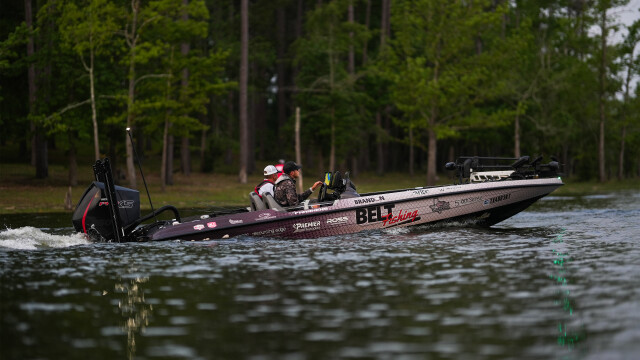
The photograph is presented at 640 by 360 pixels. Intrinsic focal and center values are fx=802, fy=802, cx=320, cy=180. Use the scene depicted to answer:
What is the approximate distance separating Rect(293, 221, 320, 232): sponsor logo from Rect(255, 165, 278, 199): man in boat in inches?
36.3

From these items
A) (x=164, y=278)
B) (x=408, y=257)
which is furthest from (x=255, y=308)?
(x=408, y=257)

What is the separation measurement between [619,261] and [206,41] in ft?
172

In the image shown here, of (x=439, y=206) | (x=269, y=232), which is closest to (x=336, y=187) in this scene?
(x=269, y=232)

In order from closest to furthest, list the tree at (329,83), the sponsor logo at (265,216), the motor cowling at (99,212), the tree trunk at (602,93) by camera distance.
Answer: the motor cowling at (99,212)
the sponsor logo at (265,216)
the tree at (329,83)
the tree trunk at (602,93)

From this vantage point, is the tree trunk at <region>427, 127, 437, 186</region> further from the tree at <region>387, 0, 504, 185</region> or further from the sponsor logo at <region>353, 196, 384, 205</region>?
the sponsor logo at <region>353, 196, 384, 205</region>

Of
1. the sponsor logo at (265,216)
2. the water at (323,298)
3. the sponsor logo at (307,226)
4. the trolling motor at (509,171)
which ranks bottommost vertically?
the water at (323,298)

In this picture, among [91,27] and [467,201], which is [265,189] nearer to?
[467,201]

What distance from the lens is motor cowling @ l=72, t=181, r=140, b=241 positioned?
51.1 feet

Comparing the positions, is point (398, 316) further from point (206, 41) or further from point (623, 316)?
point (206, 41)

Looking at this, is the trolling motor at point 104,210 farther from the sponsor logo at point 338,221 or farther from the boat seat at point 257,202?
the sponsor logo at point 338,221

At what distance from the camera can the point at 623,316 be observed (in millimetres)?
8562

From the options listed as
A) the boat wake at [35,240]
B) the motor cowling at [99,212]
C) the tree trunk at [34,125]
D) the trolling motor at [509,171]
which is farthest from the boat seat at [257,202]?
the tree trunk at [34,125]

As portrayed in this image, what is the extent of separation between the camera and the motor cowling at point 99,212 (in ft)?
51.1

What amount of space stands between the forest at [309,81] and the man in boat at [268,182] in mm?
18090
